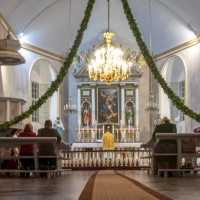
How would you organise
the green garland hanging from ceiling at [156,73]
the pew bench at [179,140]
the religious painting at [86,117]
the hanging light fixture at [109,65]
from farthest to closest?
the religious painting at [86,117]
the hanging light fixture at [109,65]
the green garland hanging from ceiling at [156,73]
the pew bench at [179,140]

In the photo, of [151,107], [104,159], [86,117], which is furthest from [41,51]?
[104,159]

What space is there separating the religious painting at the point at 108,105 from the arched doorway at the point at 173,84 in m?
2.14

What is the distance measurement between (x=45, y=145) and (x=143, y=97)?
1341 cm

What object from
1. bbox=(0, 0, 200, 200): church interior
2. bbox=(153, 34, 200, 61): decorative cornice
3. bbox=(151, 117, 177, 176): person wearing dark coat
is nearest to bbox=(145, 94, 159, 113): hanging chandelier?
bbox=(0, 0, 200, 200): church interior

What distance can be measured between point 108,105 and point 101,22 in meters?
4.00

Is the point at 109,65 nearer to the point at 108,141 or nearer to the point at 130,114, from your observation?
the point at 108,141

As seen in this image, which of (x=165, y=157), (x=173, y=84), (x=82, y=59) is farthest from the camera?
(x=173, y=84)

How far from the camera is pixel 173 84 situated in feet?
72.8

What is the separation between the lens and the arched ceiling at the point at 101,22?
18.7 metres

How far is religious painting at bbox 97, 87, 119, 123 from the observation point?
71.3 feet

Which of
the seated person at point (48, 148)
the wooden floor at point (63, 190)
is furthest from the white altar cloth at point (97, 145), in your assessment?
the wooden floor at point (63, 190)

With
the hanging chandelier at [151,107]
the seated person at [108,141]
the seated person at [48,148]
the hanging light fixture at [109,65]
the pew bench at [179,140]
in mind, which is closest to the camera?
the pew bench at [179,140]

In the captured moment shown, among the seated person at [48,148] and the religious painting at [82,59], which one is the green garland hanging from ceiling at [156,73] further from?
the religious painting at [82,59]

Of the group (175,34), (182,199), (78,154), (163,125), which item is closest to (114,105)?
(175,34)
